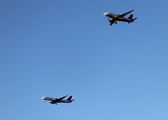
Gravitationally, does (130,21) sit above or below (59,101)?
above

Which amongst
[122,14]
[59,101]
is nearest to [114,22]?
[122,14]

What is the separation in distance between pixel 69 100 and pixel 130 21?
5253cm

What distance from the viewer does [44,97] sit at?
481 feet

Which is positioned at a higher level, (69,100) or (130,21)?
(130,21)

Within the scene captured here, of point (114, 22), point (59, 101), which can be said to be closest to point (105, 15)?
point (114, 22)

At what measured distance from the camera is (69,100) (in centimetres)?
14675

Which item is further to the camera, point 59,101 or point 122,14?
point 59,101

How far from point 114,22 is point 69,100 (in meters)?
51.5

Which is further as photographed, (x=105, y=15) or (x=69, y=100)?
(x=69, y=100)

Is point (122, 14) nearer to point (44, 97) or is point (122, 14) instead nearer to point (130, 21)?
point (130, 21)

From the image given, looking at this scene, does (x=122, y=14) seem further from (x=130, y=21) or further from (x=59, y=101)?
(x=59, y=101)

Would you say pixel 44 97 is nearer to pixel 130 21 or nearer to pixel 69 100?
pixel 69 100

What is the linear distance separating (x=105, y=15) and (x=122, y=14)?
676 cm

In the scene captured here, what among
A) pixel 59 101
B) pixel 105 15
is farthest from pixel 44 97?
pixel 105 15
